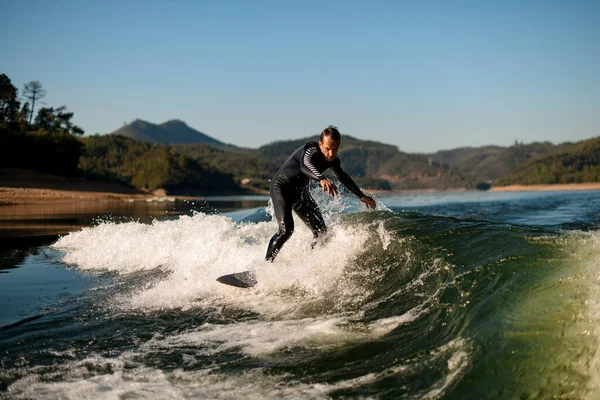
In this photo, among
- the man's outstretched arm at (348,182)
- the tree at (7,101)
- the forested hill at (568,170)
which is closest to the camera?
the man's outstretched arm at (348,182)

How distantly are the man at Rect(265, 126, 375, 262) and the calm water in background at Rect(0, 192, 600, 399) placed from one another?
416mm

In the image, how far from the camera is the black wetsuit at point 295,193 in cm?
764

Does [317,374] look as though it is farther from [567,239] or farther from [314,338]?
[567,239]

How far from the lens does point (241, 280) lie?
7.56 m

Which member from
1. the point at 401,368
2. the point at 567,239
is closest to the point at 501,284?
the point at 567,239

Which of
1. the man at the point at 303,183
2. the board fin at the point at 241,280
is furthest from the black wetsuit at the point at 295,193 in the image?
the board fin at the point at 241,280

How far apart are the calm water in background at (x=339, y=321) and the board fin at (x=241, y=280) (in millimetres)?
145

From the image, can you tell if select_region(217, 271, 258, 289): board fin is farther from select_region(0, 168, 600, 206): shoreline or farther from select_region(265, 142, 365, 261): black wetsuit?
select_region(0, 168, 600, 206): shoreline

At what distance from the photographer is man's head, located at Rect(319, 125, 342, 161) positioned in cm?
734

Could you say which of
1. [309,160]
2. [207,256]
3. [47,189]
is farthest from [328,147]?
[47,189]

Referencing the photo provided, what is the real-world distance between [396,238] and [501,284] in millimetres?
2970

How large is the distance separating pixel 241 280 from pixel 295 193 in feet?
5.14

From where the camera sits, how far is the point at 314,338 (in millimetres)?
5285

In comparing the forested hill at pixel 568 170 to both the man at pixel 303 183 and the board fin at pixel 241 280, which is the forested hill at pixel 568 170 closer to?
the man at pixel 303 183
